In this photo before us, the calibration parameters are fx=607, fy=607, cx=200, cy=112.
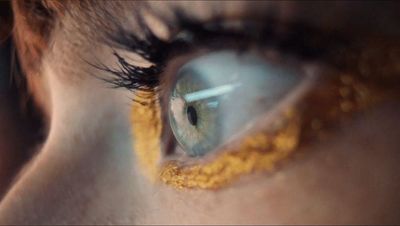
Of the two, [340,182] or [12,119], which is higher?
[12,119]

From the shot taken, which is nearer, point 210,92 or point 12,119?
point 210,92

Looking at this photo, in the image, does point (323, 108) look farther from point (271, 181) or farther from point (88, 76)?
point (88, 76)

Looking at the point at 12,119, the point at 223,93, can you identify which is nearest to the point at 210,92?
the point at 223,93

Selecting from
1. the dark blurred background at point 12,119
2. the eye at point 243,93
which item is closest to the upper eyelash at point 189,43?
the eye at point 243,93

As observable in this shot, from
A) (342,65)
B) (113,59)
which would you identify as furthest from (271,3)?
(113,59)

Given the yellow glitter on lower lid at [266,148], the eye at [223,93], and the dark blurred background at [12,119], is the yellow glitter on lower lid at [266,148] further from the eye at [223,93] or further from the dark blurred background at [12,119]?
the dark blurred background at [12,119]

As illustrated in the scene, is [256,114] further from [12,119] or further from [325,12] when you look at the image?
[12,119]

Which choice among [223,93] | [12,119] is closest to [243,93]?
[223,93]
